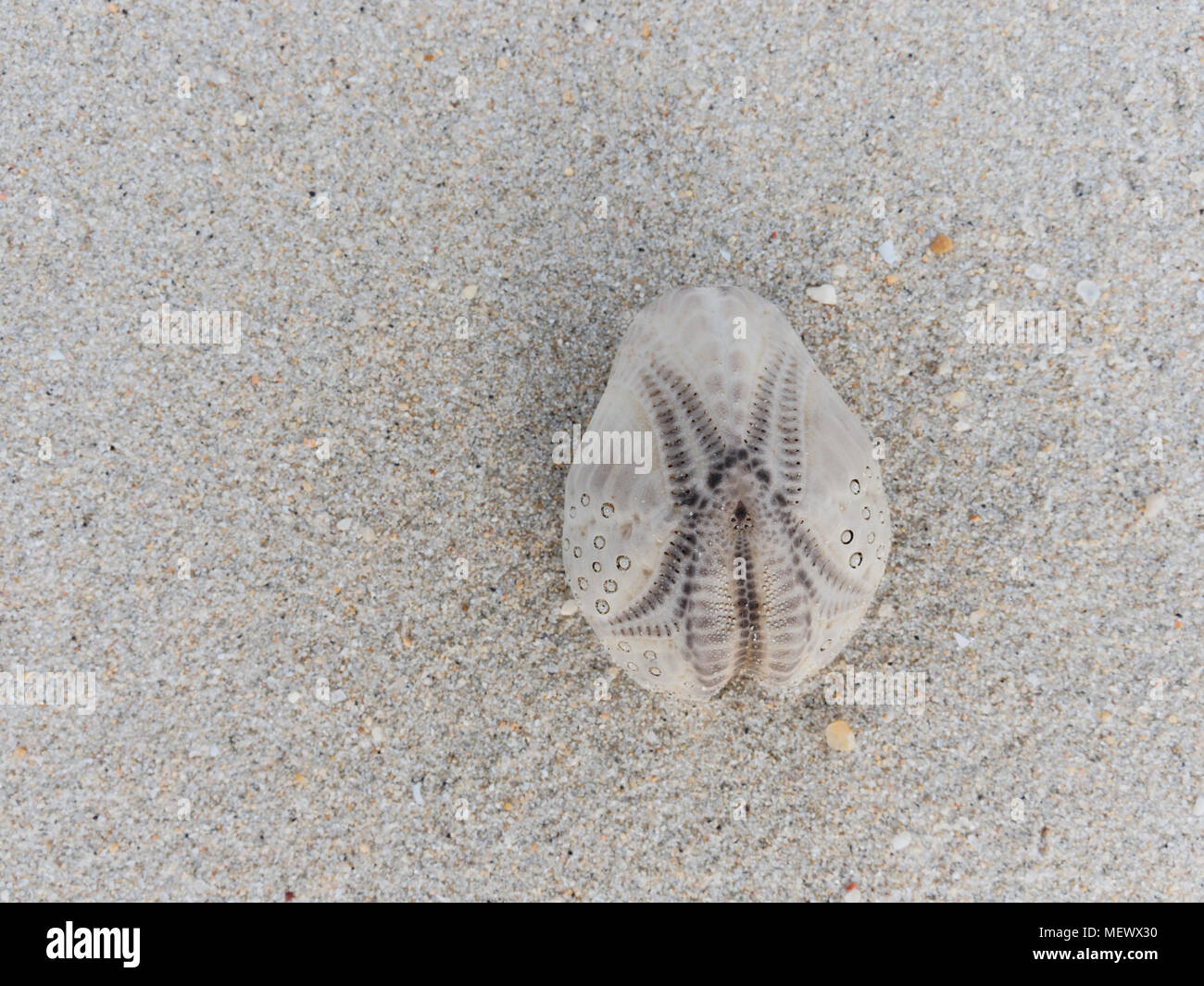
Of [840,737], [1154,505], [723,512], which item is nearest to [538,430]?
[723,512]

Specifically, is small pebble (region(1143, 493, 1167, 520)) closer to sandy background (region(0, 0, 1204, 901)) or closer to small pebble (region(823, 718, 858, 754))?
sandy background (region(0, 0, 1204, 901))

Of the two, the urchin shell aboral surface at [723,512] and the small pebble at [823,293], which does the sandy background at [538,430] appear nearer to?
the small pebble at [823,293]

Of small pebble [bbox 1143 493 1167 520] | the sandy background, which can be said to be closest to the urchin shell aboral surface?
the sandy background

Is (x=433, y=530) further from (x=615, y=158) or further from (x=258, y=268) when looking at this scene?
(x=615, y=158)
